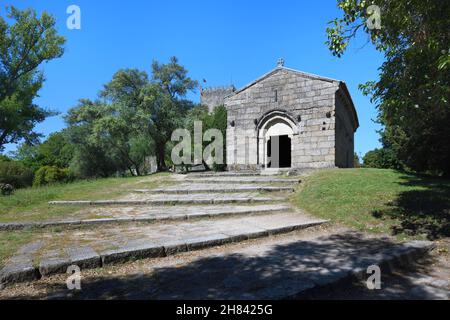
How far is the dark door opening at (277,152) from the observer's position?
15.4 meters

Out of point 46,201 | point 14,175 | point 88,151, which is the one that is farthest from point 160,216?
point 88,151

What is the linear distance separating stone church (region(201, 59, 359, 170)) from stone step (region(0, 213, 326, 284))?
834 cm

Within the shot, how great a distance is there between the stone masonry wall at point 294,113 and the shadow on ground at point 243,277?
10.3 meters

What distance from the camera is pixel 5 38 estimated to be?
1994 cm

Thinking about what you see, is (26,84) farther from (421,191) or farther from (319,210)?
(421,191)

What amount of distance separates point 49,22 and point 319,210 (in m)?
23.5

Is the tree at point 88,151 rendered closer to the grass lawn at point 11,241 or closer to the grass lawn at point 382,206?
the grass lawn at point 11,241

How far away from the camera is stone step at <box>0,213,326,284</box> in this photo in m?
3.32

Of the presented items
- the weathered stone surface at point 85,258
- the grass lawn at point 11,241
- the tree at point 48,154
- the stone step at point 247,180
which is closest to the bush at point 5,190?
the grass lawn at point 11,241

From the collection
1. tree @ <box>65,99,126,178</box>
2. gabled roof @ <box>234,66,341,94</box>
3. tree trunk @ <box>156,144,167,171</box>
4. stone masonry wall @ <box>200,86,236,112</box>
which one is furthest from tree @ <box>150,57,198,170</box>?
stone masonry wall @ <box>200,86,236,112</box>

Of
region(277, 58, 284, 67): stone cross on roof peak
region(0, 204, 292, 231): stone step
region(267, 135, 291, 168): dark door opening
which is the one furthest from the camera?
region(277, 58, 284, 67): stone cross on roof peak

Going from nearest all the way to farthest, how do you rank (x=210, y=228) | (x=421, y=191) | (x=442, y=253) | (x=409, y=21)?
(x=442, y=253) < (x=409, y=21) < (x=210, y=228) < (x=421, y=191)

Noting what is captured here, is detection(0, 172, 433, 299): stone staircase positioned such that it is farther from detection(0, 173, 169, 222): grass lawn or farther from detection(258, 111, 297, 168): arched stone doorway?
detection(258, 111, 297, 168): arched stone doorway
